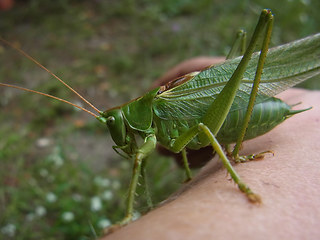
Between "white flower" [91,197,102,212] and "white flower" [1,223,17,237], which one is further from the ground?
"white flower" [1,223,17,237]

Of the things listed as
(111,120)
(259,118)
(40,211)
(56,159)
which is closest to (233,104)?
(259,118)

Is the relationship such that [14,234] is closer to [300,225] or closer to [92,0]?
[300,225]

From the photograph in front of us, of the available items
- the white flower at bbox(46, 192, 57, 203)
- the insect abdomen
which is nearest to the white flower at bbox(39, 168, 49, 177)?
the white flower at bbox(46, 192, 57, 203)

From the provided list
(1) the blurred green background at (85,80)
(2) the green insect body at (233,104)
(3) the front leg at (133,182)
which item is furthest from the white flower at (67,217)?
(3) the front leg at (133,182)

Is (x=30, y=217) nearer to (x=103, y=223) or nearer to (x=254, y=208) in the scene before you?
(x=103, y=223)

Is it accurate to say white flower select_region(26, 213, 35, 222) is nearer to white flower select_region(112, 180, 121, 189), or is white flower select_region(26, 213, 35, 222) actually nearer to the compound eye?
white flower select_region(112, 180, 121, 189)

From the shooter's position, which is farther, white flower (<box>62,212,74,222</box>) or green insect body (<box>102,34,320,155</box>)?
white flower (<box>62,212,74,222</box>)
